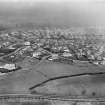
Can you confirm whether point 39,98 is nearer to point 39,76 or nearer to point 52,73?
point 39,76

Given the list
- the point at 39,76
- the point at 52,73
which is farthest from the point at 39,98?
the point at 52,73

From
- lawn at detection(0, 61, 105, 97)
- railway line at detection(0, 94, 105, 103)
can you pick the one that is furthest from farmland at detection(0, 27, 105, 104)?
railway line at detection(0, 94, 105, 103)

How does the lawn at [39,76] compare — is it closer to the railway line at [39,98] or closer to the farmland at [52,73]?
the farmland at [52,73]

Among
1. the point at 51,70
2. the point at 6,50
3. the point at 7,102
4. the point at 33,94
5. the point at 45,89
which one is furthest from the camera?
the point at 6,50

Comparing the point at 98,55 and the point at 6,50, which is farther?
the point at 6,50

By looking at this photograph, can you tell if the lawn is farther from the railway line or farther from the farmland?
the railway line

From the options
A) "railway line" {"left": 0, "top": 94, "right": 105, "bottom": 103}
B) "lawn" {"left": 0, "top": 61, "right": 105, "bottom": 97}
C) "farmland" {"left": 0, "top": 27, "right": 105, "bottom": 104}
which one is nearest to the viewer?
"railway line" {"left": 0, "top": 94, "right": 105, "bottom": 103}

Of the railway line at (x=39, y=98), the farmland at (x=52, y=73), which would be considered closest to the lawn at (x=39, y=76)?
the farmland at (x=52, y=73)

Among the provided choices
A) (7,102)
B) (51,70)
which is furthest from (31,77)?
(7,102)

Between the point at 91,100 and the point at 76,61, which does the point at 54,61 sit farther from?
the point at 91,100

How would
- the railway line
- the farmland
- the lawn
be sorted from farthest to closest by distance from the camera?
the lawn < the farmland < the railway line

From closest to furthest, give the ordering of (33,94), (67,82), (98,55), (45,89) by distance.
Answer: (33,94) → (45,89) → (67,82) → (98,55)
